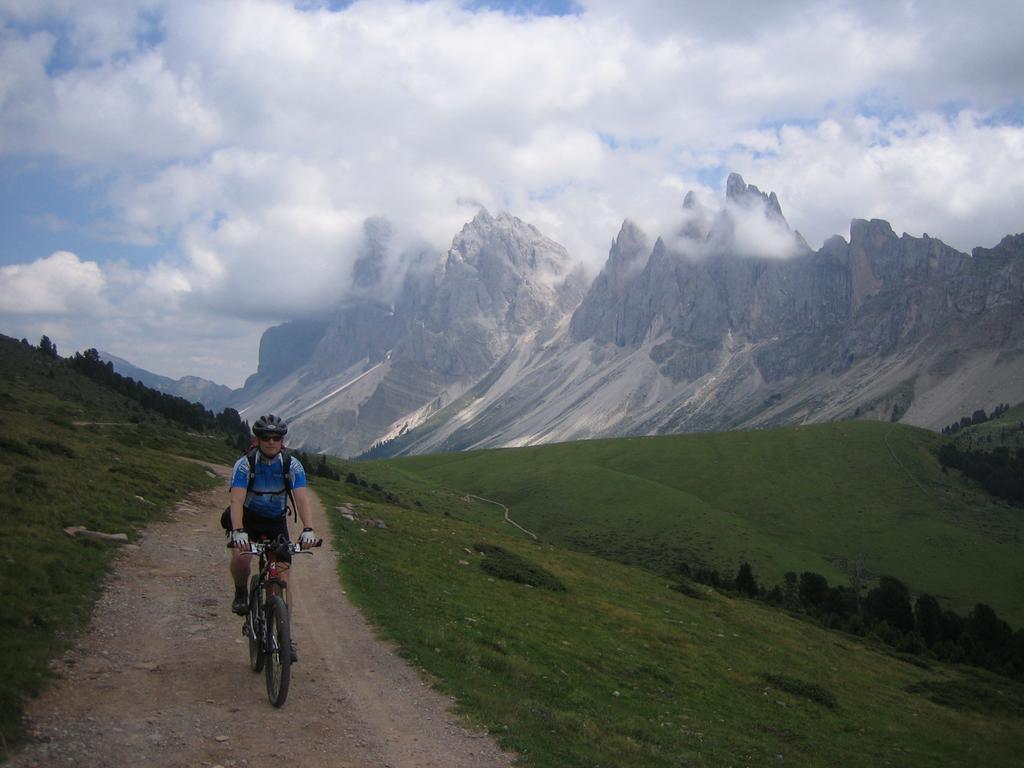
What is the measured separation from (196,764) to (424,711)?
13.9 feet

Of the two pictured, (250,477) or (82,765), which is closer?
(82,765)

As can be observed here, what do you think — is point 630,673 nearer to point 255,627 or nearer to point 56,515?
point 255,627

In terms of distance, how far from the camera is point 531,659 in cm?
1947

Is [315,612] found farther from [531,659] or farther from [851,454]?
[851,454]

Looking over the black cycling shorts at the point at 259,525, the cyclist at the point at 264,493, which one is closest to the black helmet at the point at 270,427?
the cyclist at the point at 264,493

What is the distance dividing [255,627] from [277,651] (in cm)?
135

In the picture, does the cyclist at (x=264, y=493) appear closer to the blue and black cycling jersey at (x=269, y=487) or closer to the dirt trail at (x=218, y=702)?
the blue and black cycling jersey at (x=269, y=487)

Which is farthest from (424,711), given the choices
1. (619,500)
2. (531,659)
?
(619,500)

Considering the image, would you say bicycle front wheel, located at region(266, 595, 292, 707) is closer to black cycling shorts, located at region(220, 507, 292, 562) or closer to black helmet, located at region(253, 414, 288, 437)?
black cycling shorts, located at region(220, 507, 292, 562)

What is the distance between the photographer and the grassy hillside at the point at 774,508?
123500 millimetres

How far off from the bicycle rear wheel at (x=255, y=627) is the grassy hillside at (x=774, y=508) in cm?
8936

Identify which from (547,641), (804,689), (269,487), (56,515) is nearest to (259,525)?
(269,487)

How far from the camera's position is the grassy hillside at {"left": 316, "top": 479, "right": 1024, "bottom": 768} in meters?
15.2

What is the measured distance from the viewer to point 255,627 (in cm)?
1349
